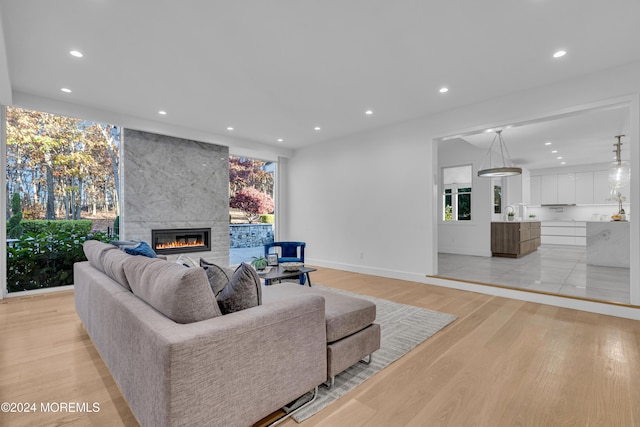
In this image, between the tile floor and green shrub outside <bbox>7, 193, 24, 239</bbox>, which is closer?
the tile floor

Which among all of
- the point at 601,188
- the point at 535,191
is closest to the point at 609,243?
the point at 601,188

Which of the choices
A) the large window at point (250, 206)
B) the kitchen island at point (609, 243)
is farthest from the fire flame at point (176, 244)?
the kitchen island at point (609, 243)

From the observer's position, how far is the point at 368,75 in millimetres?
3492

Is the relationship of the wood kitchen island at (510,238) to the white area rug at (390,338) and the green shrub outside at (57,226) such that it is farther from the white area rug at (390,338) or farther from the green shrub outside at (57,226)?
the green shrub outside at (57,226)

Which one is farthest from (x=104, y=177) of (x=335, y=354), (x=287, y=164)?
(x=335, y=354)

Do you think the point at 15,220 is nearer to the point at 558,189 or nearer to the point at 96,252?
the point at 96,252

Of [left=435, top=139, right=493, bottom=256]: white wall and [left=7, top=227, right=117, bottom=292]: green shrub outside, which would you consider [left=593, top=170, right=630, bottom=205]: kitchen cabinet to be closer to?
[left=435, top=139, right=493, bottom=256]: white wall

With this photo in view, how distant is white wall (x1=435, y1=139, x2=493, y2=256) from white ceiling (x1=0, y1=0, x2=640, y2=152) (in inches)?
138

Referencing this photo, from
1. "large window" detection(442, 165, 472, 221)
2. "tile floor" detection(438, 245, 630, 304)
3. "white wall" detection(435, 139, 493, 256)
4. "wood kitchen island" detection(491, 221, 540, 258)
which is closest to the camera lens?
"tile floor" detection(438, 245, 630, 304)

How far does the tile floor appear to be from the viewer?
393cm

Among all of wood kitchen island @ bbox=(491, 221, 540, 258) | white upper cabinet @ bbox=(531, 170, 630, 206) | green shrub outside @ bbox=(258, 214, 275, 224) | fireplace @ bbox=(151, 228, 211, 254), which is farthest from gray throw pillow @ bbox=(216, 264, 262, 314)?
white upper cabinet @ bbox=(531, 170, 630, 206)

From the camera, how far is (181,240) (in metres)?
5.52

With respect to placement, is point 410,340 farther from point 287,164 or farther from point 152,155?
point 287,164

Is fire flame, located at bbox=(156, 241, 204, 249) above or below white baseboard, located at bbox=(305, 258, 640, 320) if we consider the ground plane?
above
